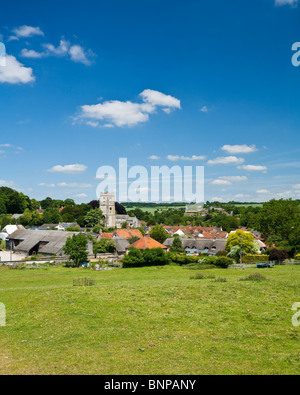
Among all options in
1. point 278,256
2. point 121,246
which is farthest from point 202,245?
point 278,256

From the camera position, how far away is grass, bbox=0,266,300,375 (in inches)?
388

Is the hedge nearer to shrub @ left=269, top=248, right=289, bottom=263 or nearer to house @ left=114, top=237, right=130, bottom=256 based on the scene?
shrub @ left=269, top=248, right=289, bottom=263

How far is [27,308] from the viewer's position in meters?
17.6

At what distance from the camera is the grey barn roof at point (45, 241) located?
2600 inches

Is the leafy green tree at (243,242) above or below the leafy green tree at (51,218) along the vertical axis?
below

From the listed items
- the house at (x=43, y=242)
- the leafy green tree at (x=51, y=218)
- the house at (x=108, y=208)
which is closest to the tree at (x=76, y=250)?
the house at (x=43, y=242)

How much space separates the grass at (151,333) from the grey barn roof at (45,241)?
153ft

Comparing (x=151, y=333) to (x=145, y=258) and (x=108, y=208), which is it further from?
(x=108, y=208)

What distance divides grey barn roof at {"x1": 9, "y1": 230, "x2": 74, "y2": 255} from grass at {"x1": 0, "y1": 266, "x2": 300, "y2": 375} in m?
46.5

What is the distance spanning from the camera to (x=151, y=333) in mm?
12836

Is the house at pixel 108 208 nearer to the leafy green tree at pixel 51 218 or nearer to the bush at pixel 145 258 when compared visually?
the leafy green tree at pixel 51 218

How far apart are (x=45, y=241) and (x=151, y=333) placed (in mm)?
62374
